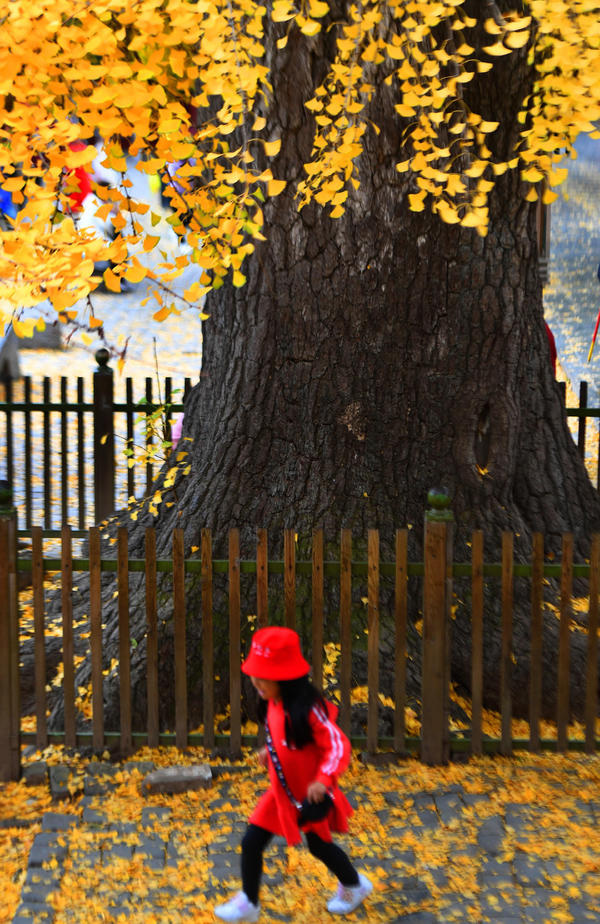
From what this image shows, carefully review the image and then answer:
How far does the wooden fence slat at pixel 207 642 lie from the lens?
15.4 feet

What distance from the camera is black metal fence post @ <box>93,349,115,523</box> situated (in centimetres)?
836

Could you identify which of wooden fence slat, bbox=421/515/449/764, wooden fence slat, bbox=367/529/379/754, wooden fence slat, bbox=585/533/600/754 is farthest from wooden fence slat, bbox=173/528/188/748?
wooden fence slat, bbox=585/533/600/754

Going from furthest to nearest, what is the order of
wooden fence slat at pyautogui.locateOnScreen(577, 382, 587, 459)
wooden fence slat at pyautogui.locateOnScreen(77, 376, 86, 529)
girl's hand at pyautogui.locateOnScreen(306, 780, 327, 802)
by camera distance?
wooden fence slat at pyautogui.locateOnScreen(77, 376, 86, 529) → wooden fence slat at pyautogui.locateOnScreen(577, 382, 587, 459) → girl's hand at pyautogui.locateOnScreen(306, 780, 327, 802)

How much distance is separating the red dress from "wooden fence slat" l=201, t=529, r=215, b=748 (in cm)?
117

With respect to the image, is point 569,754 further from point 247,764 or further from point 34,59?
point 34,59

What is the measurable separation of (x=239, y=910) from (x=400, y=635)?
1.50 meters

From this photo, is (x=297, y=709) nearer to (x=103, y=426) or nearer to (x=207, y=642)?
(x=207, y=642)

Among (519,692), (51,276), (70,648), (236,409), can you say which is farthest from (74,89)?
(519,692)

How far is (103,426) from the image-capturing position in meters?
8.43

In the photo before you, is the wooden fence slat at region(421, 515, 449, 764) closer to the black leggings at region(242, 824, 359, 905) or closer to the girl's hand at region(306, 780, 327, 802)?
the black leggings at region(242, 824, 359, 905)

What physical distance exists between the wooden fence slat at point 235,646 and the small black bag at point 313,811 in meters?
1.24

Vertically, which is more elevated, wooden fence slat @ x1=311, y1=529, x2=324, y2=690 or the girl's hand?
wooden fence slat @ x1=311, y1=529, x2=324, y2=690

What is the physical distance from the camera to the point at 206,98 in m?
5.58

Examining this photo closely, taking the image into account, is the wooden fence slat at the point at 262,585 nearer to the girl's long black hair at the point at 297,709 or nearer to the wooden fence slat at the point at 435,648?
the wooden fence slat at the point at 435,648
